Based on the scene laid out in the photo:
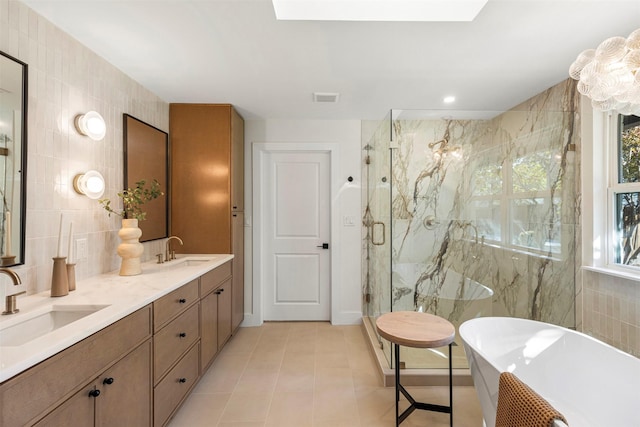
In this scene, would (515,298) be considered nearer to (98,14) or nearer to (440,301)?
(440,301)

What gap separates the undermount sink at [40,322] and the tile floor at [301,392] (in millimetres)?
993

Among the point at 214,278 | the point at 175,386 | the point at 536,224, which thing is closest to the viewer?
the point at 175,386

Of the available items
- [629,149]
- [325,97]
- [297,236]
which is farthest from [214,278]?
[629,149]

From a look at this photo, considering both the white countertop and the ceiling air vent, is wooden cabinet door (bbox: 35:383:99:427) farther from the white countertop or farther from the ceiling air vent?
the ceiling air vent

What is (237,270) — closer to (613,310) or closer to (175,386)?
(175,386)

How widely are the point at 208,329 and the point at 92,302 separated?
3.43ft

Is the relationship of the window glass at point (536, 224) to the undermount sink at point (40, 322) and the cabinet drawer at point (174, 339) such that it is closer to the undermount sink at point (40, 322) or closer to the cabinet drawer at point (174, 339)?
the cabinet drawer at point (174, 339)

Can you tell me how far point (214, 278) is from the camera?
7.89 ft

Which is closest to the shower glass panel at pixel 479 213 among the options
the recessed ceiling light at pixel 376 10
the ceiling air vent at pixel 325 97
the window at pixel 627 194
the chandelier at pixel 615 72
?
the window at pixel 627 194

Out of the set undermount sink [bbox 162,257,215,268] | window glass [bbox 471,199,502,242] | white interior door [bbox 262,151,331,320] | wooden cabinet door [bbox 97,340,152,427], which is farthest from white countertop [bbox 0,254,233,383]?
window glass [bbox 471,199,502,242]

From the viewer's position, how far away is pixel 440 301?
8.63 ft

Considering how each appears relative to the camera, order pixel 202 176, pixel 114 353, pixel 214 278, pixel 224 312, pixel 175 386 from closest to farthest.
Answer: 1. pixel 114 353
2. pixel 175 386
3. pixel 214 278
4. pixel 224 312
5. pixel 202 176

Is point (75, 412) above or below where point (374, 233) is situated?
below

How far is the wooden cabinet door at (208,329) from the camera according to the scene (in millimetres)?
2156
